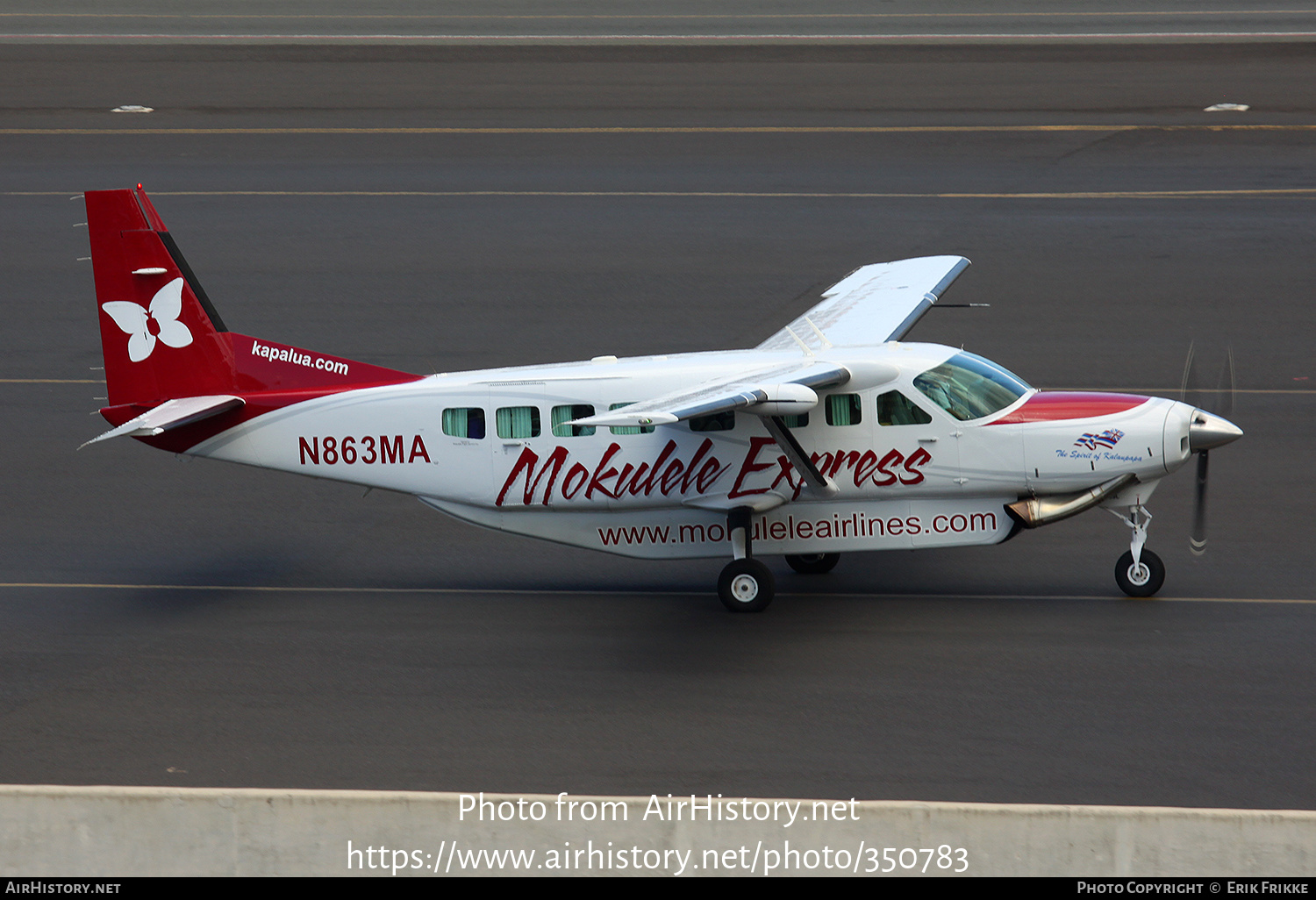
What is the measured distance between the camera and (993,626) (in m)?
15.4

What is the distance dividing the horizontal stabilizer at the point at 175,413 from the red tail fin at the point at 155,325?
0.27 meters

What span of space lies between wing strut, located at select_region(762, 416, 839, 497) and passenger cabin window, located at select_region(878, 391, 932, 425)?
0.85 meters

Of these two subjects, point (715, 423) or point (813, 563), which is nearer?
point (715, 423)

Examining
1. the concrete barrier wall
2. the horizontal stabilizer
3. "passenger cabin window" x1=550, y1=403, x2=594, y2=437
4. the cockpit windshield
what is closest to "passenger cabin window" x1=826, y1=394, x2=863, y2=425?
the cockpit windshield

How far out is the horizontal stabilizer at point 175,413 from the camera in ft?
51.8

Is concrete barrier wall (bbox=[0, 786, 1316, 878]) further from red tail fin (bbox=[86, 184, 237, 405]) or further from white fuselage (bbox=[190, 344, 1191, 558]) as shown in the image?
red tail fin (bbox=[86, 184, 237, 405])

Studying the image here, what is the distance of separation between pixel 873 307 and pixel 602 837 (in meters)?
9.76

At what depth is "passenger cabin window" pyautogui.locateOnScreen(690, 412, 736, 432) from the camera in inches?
626

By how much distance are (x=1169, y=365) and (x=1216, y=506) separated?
17.1 ft

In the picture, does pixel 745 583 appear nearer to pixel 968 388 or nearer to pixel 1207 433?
pixel 968 388

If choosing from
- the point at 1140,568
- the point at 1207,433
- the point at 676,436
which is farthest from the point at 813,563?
the point at 1207,433

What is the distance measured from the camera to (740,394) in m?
14.1

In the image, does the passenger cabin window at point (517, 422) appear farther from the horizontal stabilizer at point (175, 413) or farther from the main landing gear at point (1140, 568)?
the main landing gear at point (1140, 568)

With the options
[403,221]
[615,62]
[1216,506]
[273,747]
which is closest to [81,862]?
[273,747]
